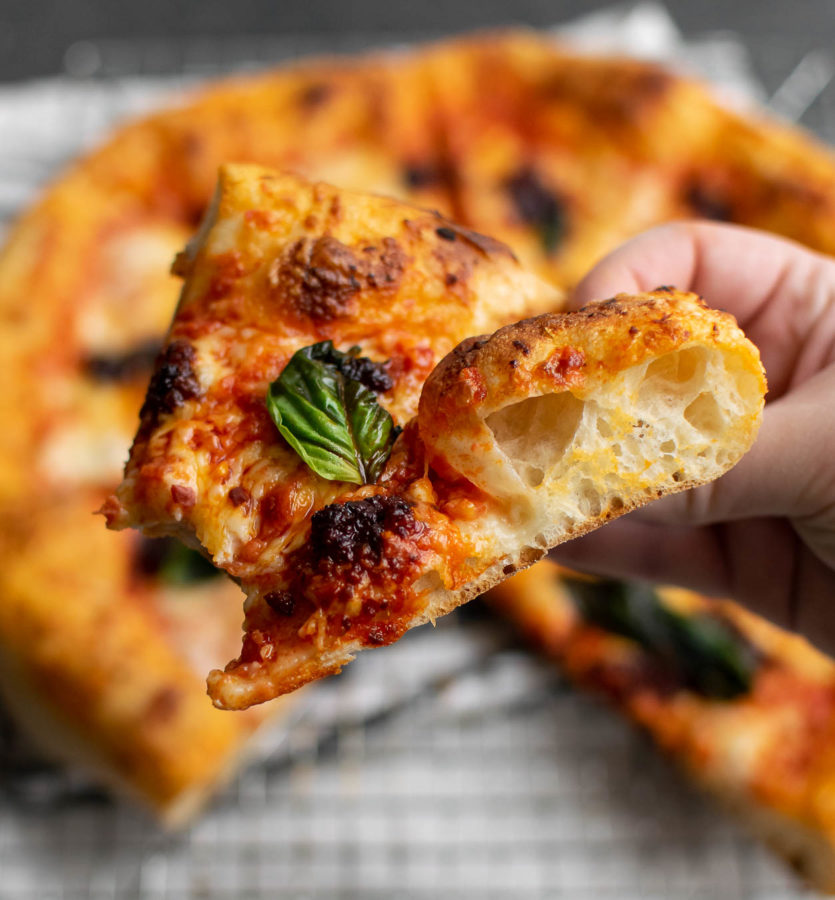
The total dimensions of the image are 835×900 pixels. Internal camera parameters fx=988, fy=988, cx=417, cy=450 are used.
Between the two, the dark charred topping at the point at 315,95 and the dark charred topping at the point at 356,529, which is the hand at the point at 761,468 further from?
the dark charred topping at the point at 315,95

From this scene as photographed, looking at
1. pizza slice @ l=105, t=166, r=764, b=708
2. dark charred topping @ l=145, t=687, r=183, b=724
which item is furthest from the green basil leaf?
pizza slice @ l=105, t=166, r=764, b=708

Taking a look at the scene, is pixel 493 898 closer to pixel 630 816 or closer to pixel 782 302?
pixel 630 816

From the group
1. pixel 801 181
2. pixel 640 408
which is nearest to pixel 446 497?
pixel 640 408

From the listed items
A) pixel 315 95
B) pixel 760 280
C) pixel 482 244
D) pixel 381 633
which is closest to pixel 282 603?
pixel 381 633

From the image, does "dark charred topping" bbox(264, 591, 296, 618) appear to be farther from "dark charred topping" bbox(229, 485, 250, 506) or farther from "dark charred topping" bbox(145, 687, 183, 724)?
"dark charred topping" bbox(145, 687, 183, 724)

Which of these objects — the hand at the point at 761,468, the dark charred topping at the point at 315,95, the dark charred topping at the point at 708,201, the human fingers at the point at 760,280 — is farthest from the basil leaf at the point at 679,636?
the dark charred topping at the point at 315,95

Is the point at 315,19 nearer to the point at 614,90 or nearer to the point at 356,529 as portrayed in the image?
the point at 614,90
